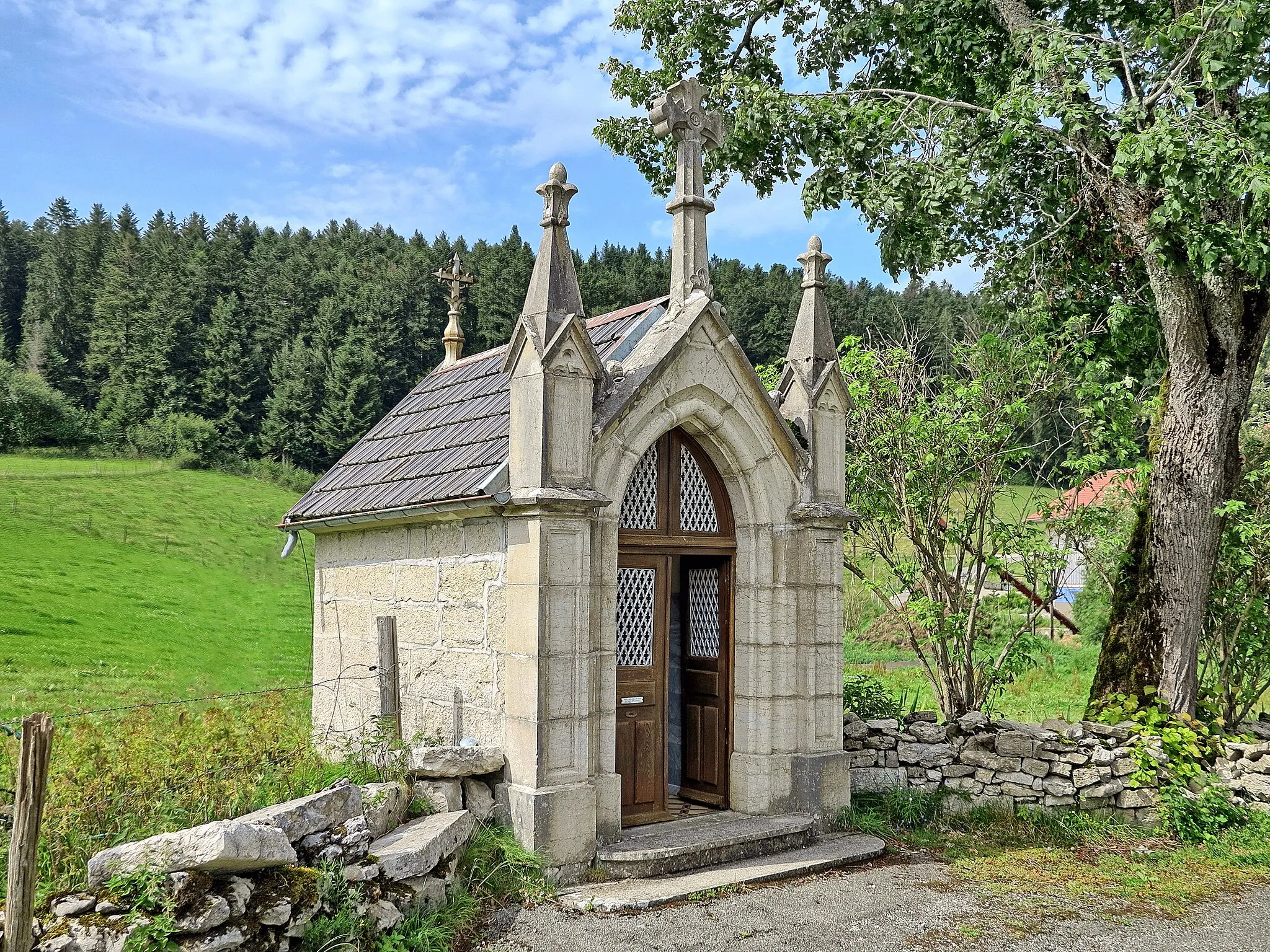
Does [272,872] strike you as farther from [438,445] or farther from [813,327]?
[813,327]

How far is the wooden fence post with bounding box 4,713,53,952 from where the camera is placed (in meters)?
4.05

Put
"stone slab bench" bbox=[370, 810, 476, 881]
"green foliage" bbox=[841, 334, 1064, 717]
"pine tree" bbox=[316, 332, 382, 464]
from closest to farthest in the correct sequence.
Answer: "stone slab bench" bbox=[370, 810, 476, 881], "green foliage" bbox=[841, 334, 1064, 717], "pine tree" bbox=[316, 332, 382, 464]

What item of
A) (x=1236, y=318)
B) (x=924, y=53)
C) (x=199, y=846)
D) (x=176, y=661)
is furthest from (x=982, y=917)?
(x=176, y=661)

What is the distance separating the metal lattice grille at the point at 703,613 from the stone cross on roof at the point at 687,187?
247 cm

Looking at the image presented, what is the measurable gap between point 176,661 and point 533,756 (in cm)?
1614

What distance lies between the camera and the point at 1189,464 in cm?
948

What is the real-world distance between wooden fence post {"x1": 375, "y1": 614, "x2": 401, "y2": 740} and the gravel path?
1680mm

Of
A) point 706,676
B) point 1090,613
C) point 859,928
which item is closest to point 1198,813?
point 859,928

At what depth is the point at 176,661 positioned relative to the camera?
20203 mm

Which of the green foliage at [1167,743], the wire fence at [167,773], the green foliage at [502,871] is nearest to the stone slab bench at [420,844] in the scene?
the green foliage at [502,871]

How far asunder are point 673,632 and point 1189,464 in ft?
17.3

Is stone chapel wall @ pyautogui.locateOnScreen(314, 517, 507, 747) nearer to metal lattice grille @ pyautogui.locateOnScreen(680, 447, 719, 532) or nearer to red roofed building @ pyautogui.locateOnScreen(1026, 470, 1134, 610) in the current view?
metal lattice grille @ pyautogui.locateOnScreen(680, 447, 719, 532)

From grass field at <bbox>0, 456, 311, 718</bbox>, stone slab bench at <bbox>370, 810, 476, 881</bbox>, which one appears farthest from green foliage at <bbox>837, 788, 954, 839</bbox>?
grass field at <bbox>0, 456, 311, 718</bbox>

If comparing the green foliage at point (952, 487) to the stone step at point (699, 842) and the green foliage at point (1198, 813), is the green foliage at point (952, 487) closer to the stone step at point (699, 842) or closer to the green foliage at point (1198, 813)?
the green foliage at point (1198, 813)
